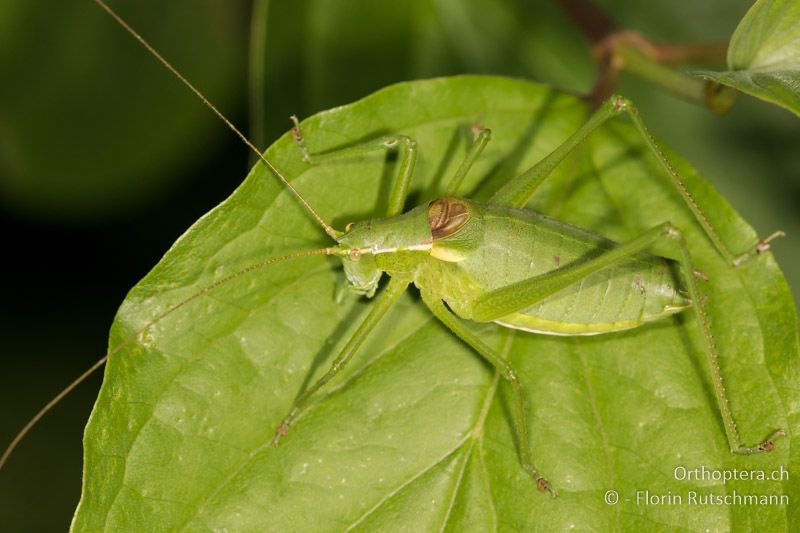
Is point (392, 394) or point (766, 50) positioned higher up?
point (766, 50)

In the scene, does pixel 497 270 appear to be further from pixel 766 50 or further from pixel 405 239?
pixel 766 50

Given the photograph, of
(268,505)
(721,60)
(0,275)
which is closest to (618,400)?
(268,505)

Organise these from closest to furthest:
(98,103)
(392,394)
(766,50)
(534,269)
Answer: (766,50) → (392,394) → (534,269) → (98,103)

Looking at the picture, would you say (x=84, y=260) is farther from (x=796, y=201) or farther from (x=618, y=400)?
(x=796, y=201)

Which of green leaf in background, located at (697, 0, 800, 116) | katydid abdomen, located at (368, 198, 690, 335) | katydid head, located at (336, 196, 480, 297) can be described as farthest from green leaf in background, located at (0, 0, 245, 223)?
green leaf in background, located at (697, 0, 800, 116)

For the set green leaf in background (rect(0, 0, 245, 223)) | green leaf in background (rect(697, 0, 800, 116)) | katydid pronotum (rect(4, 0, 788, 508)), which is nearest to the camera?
green leaf in background (rect(697, 0, 800, 116))

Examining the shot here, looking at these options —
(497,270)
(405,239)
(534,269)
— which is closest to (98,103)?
(405,239)

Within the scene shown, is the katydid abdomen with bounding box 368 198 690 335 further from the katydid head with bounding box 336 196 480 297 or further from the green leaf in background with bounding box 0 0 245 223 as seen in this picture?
the green leaf in background with bounding box 0 0 245 223
